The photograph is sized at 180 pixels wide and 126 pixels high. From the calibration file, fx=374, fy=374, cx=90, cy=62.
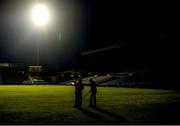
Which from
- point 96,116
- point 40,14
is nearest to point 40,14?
point 40,14

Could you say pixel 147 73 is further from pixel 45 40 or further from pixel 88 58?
pixel 45 40

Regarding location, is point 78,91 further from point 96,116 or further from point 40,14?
point 40,14

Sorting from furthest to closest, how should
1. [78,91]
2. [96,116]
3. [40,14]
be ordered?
[40,14] → [78,91] → [96,116]

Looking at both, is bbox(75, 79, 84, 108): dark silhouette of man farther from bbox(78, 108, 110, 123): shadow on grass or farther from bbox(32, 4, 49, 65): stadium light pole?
bbox(32, 4, 49, 65): stadium light pole

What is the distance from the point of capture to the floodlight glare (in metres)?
58.3

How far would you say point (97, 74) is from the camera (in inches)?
3108

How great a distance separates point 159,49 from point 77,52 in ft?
82.9

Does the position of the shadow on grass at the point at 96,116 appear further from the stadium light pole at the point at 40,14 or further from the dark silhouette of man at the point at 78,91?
the stadium light pole at the point at 40,14

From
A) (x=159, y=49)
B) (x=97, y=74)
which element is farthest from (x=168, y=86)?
(x=97, y=74)

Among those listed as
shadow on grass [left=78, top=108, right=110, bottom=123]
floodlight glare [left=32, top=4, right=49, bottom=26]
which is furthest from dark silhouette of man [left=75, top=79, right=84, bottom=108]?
floodlight glare [left=32, top=4, right=49, bottom=26]

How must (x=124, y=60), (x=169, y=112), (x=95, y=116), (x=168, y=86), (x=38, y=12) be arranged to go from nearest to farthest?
(x=95, y=116) < (x=169, y=112) < (x=168, y=86) < (x=38, y=12) < (x=124, y=60)

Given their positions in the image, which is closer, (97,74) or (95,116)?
(95,116)

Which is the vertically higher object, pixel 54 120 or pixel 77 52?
pixel 77 52

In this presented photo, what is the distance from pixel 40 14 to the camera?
59188 millimetres
